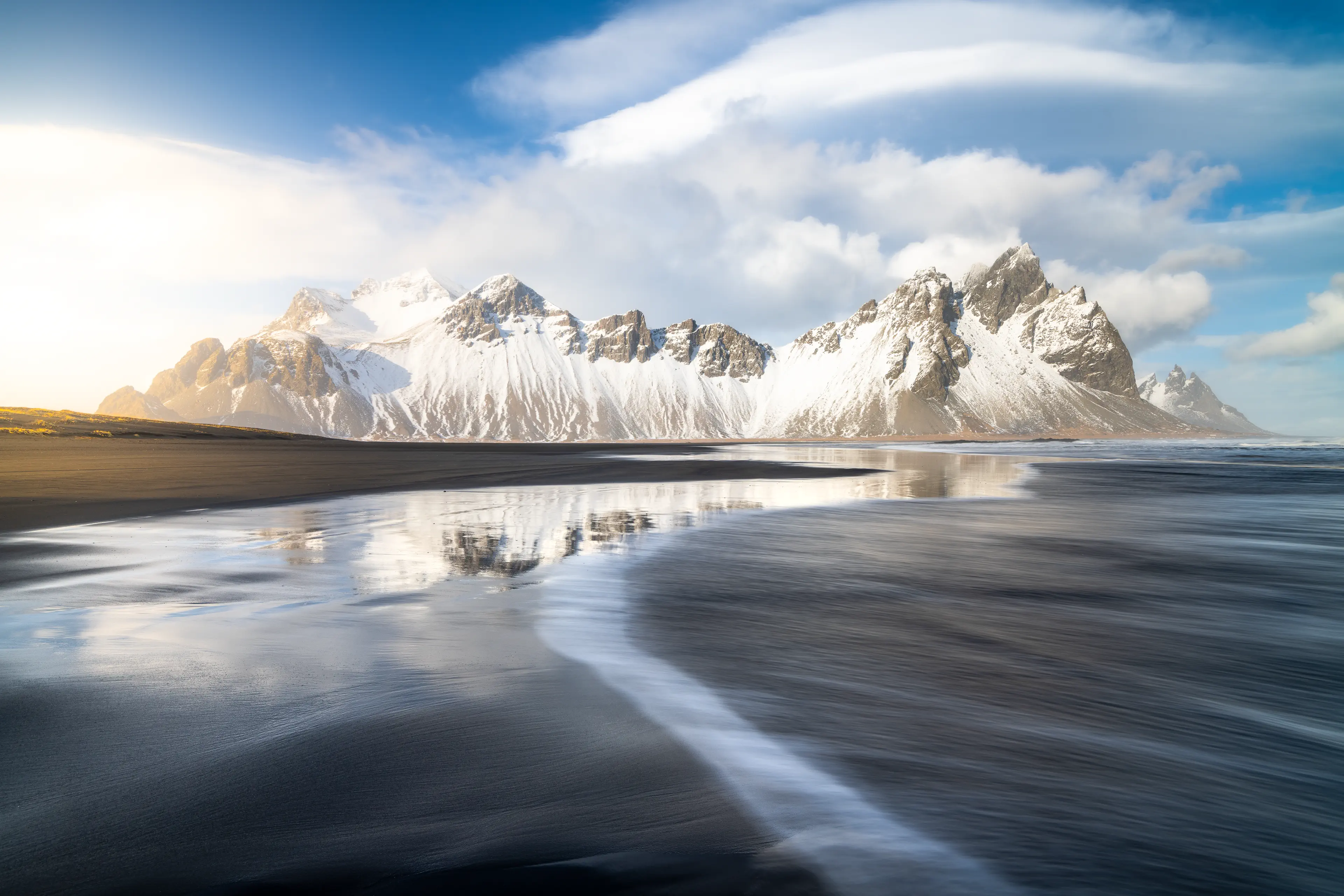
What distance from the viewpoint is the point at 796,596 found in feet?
38.4

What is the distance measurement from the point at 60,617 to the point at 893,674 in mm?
10773

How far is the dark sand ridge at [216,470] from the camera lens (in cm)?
2509

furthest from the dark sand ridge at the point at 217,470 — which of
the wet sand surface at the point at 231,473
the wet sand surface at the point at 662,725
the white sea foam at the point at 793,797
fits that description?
the white sea foam at the point at 793,797

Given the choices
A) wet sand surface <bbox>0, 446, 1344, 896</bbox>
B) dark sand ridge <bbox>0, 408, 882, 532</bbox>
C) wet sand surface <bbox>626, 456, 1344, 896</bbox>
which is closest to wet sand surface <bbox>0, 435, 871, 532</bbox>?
dark sand ridge <bbox>0, 408, 882, 532</bbox>

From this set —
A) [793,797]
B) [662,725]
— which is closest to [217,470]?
[662,725]

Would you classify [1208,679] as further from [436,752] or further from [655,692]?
[436,752]

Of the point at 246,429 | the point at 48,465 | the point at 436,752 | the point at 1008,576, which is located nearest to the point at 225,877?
the point at 436,752

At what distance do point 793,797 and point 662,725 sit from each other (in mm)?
1612

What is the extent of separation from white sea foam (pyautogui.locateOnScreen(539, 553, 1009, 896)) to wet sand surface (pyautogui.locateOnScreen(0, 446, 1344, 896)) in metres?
0.03

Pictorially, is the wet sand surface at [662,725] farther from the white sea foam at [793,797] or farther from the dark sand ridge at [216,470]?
the dark sand ridge at [216,470]

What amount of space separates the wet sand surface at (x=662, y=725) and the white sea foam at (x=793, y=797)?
26mm

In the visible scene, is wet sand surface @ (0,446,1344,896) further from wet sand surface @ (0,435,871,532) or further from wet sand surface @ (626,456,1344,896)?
wet sand surface @ (0,435,871,532)

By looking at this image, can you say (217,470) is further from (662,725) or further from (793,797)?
(793,797)

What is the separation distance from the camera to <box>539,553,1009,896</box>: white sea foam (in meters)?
4.02
